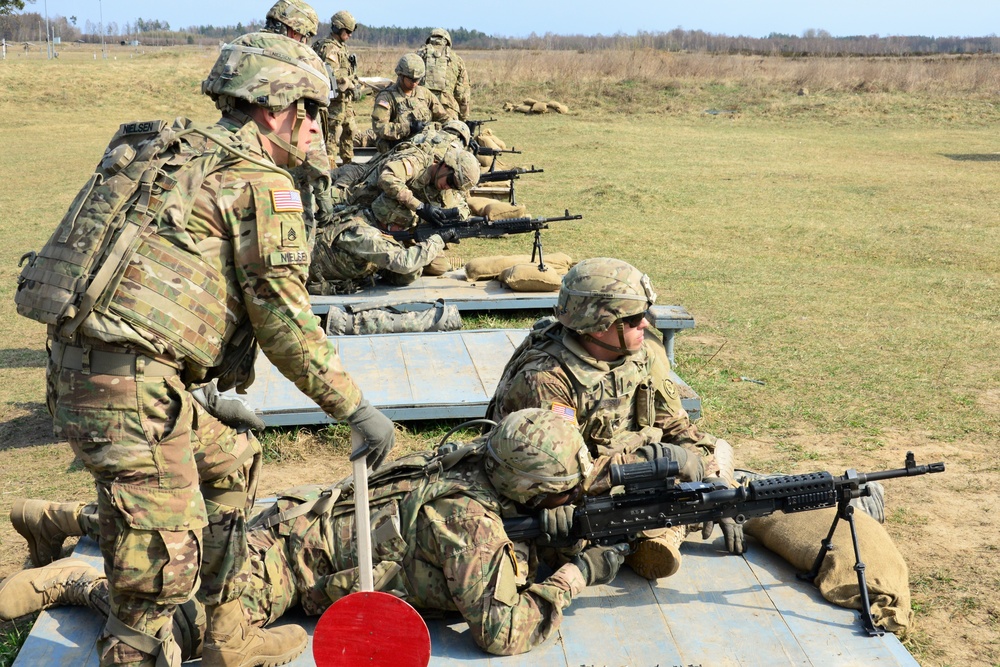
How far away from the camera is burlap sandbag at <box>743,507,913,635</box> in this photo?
421 centimetres

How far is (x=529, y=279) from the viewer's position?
9.25m

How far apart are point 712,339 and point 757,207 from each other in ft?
23.0

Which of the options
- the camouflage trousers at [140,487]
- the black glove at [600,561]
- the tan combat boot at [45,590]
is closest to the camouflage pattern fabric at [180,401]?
the camouflage trousers at [140,487]

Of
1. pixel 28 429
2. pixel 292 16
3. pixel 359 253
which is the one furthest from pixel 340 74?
pixel 28 429

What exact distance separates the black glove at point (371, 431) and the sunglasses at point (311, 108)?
3.41 ft

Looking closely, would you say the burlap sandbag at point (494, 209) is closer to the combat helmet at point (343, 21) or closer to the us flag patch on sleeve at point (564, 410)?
the combat helmet at point (343, 21)

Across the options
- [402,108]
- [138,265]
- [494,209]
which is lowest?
[494,209]

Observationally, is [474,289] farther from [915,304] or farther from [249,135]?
[249,135]

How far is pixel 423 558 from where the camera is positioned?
3906mm

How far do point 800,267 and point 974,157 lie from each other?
11031 millimetres

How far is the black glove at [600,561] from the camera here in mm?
4117

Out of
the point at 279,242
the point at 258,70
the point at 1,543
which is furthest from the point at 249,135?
the point at 1,543

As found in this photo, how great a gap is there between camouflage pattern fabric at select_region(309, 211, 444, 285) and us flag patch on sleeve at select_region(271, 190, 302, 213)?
568 cm

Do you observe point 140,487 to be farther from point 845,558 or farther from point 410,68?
point 410,68
